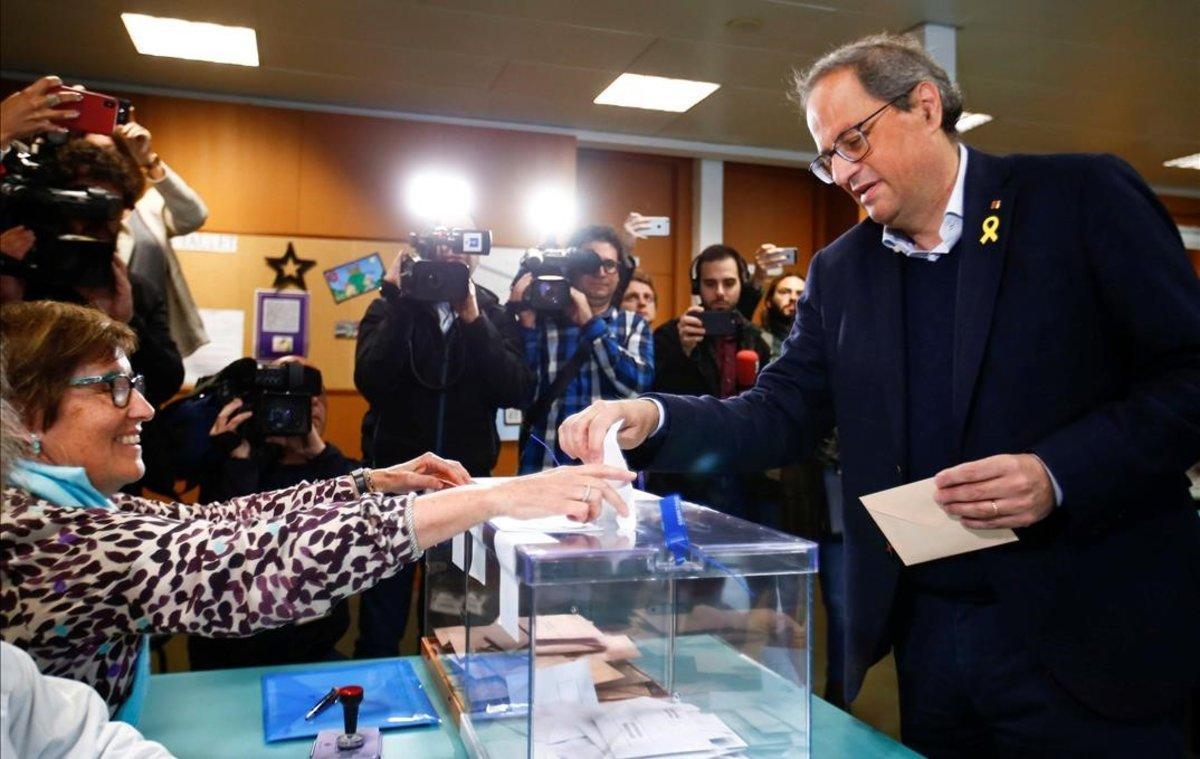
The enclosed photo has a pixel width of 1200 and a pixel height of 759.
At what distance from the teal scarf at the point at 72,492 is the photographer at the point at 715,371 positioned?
6.01ft

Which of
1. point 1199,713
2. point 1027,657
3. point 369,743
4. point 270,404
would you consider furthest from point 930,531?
point 1199,713

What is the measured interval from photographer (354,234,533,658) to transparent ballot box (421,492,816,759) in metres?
1.29

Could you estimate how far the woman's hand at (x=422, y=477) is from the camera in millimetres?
1588

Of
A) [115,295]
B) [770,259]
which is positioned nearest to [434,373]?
[115,295]

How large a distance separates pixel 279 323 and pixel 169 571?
4072 millimetres

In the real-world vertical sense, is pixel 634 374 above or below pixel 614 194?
below

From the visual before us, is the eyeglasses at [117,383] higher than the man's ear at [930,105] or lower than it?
lower

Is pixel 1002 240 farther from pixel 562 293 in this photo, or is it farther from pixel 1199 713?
pixel 1199 713

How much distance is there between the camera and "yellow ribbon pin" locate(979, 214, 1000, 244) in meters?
1.25

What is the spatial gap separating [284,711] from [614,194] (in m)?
5.07

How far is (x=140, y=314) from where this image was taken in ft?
8.10

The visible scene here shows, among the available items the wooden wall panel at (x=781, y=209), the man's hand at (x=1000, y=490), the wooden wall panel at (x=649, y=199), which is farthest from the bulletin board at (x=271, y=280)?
the man's hand at (x=1000, y=490)

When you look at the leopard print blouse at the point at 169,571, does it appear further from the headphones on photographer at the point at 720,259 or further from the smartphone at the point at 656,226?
the headphones on photographer at the point at 720,259

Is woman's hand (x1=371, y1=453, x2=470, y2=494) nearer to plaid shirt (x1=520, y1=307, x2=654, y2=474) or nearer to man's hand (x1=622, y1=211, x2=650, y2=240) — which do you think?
plaid shirt (x1=520, y1=307, x2=654, y2=474)
